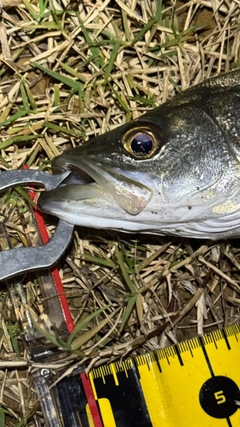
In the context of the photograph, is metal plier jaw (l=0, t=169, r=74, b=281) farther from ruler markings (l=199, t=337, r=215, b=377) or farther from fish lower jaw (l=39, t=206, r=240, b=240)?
ruler markings (l=199, t=337, r=215, b=377)

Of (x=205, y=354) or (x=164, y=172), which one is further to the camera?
(x=205, y=354)

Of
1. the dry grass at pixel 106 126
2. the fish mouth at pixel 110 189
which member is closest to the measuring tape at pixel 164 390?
the dry grass at pixel 106 126

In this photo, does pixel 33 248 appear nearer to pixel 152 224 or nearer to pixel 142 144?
pixel 152 224

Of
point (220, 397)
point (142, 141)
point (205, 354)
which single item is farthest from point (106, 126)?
point (220, 397)

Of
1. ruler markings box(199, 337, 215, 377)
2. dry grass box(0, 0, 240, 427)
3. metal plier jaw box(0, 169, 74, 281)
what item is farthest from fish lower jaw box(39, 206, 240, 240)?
ruler markings box(199, 337, 215, 377)

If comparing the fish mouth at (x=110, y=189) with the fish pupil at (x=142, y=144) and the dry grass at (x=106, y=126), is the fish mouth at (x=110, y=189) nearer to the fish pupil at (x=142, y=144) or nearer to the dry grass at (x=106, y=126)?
the fish pupil at (x=142, y=144)

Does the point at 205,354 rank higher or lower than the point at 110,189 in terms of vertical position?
lower

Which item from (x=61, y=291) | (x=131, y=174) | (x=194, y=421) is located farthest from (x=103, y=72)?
(x=194, y=421)
